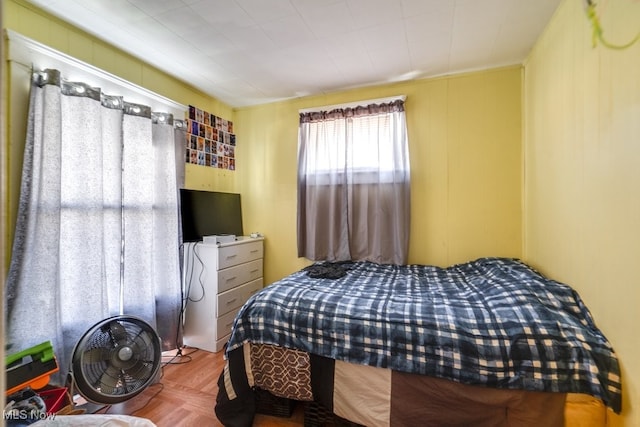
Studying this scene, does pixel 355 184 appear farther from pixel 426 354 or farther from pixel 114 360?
pixel 114 360

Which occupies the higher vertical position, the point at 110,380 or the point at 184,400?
the point at 110,380

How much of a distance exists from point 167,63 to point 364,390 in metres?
2.72

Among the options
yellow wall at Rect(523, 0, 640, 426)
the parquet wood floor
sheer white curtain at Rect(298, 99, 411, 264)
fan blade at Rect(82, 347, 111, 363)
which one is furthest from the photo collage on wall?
yellow wall at Rect(523, 0, 640, 426)

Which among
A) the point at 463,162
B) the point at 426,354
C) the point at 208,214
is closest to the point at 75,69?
the point at 208,214

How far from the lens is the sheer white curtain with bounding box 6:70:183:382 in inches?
62.7

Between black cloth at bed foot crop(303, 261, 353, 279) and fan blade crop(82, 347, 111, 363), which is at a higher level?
black cloth at bed foot crop(303, 261, 353, 279)

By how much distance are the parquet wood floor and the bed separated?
0.20 metres

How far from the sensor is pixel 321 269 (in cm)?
237

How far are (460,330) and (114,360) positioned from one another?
1.90 metres

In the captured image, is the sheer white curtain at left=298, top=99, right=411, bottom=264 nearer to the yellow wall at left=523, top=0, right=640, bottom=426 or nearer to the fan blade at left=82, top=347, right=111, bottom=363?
the yellow wall at left=523, top=0, right=640, bottom=426

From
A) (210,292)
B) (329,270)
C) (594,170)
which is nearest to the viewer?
(594,170)

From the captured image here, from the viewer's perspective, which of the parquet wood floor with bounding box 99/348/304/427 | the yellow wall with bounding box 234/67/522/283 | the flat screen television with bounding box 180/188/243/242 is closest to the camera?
the parquet wood floor with bounding box 99/348/304/427

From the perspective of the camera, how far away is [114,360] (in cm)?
163

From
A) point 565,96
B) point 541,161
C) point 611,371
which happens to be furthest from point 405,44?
point 611,371
